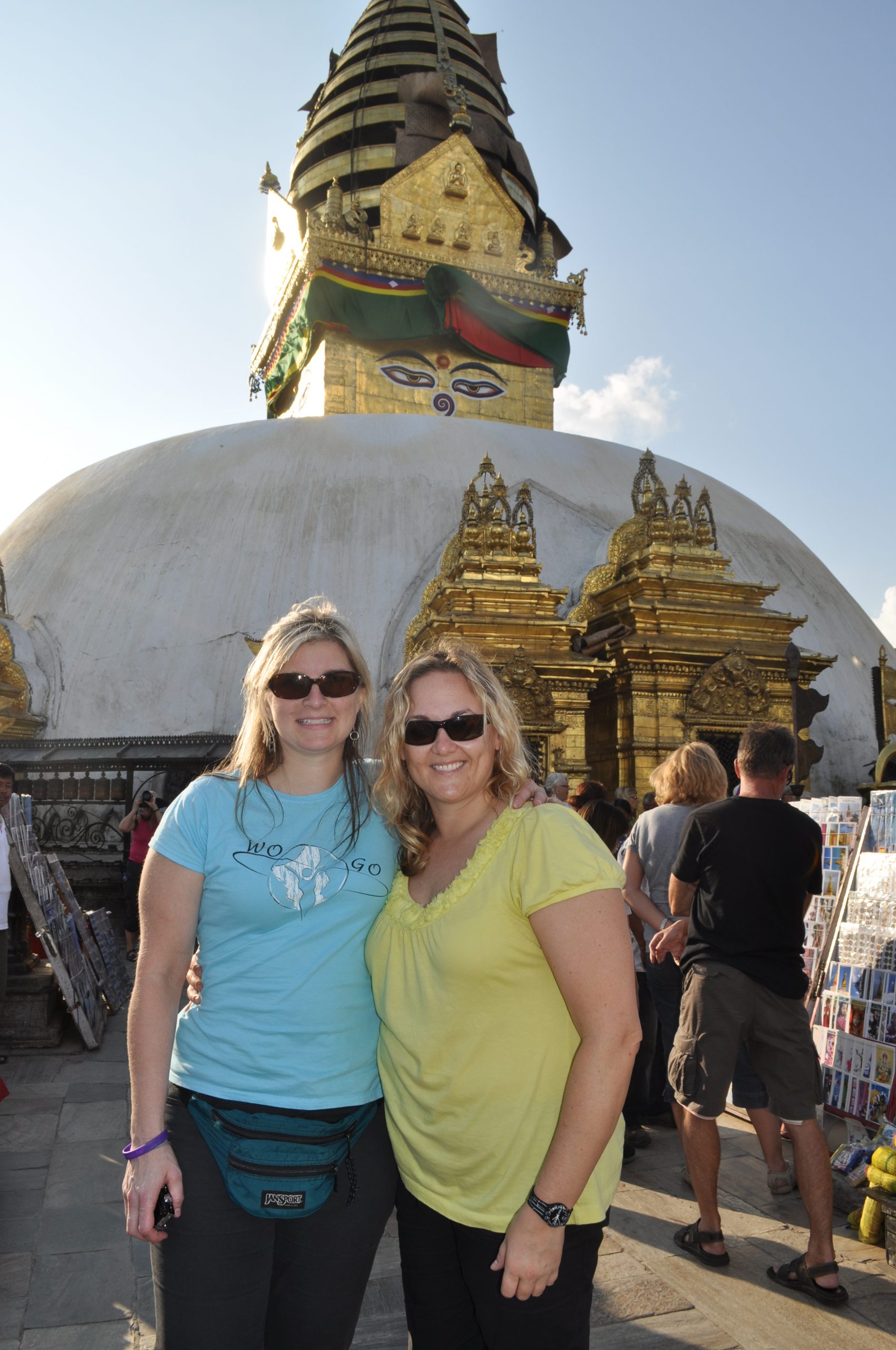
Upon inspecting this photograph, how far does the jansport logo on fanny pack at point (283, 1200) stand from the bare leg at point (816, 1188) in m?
2.17

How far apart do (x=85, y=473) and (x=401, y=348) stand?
833 centimetres

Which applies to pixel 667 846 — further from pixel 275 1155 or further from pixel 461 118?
pixel 461 118

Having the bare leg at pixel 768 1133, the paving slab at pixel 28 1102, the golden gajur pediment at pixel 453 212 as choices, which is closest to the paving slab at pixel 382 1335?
the bare leg at pixel 768 1133

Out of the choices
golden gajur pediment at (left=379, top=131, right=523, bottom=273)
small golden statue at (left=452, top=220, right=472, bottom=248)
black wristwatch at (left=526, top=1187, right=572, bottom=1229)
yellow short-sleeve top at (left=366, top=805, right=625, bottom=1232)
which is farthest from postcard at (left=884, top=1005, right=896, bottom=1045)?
small golden statue at (left=452, top=220, right=472, bottom=248)

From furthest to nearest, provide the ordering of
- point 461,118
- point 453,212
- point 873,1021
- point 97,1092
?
point 461,118 → point 453,212 → point 97,1092 → point 873,1021

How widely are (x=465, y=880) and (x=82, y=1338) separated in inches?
93.8

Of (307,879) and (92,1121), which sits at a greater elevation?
(307,879)

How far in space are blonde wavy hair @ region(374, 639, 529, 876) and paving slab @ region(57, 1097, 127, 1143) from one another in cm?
369

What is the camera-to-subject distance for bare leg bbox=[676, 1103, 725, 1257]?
3527 millimetres

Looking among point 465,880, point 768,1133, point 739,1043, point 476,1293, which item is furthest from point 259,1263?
point 768,1133

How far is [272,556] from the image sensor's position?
15.2 m

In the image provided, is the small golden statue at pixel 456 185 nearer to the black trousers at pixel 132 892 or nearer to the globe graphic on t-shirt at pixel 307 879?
the black trousers at pixel 132 892

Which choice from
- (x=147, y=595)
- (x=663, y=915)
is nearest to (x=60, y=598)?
(x=147, y=595)

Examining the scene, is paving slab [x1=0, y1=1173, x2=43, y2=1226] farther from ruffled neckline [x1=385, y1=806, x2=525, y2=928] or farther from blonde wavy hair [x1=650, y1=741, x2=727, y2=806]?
blonde wavy hair [x1=650, y1=741, x2=727, y2=806]
